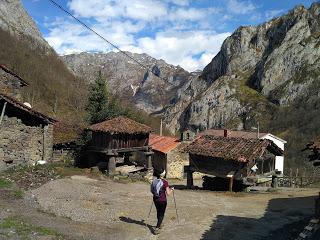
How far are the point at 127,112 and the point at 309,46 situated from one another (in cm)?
8840

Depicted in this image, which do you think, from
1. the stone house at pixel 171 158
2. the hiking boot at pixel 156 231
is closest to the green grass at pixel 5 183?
the hiking boot at pixel 156 231

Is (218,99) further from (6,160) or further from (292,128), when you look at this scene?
(6,160)

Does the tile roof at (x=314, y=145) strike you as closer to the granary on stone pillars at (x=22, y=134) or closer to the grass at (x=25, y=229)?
the grass at (x=25, y=229)

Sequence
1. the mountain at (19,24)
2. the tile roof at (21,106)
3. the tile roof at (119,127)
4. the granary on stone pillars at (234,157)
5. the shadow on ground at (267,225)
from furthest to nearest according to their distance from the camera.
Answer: the mountain at (19,24)
the tile roof at (119,127)
the granary on stone pillars at (234,157)
the tile roof at (21,106)
the shadow on ground at (267,225)

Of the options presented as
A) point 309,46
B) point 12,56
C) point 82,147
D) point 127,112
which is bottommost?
point 82,147

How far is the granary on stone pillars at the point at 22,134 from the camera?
2397 centimetres

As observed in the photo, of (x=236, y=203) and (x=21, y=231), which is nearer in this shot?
(x=21, y=231)

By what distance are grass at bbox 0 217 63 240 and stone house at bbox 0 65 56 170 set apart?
38.1 ft

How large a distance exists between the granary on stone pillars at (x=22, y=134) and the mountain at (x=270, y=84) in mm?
61647

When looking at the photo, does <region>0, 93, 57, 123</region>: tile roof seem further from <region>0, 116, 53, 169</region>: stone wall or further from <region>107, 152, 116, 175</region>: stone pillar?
<region>107, 152, 116, 175</region>: stone pillar

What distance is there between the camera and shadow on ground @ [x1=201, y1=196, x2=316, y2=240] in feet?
45.3

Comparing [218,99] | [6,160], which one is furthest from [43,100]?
[218,99]

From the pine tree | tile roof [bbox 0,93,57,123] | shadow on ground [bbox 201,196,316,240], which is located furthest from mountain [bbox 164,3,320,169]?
shadow on ground [bbox 201,196,316,240]

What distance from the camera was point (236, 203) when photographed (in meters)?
20.6
